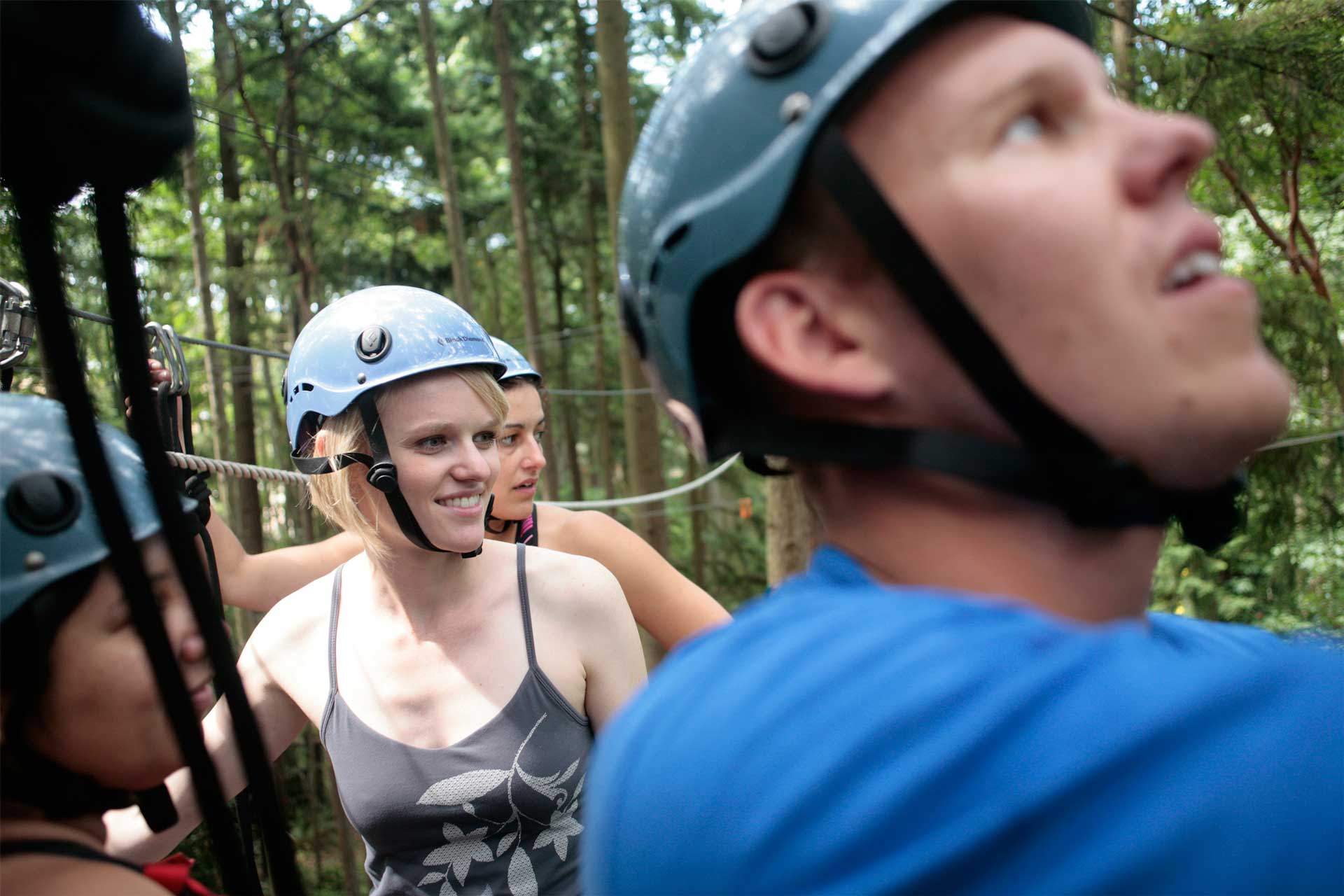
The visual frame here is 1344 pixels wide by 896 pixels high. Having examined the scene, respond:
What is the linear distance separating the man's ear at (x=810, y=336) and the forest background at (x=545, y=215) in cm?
316

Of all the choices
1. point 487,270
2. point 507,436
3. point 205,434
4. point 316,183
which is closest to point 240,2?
point 316,183

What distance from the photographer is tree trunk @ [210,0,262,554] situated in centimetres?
1343

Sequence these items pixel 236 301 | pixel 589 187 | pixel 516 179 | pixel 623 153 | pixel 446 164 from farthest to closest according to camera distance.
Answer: pixel 589 187
pixel 516 179
pixel 236 301
pixel 446 164
pixel 623 153

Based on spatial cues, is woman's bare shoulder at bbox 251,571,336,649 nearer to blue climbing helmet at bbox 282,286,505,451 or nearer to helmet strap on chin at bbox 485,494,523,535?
blue climbing helmet at bbox 282,286,505,451

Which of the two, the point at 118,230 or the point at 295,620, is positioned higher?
the point at 118,230

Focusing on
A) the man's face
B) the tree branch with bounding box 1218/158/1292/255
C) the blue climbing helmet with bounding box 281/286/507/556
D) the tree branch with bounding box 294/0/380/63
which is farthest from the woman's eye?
the tree branch with bounding box 294/0/380/63

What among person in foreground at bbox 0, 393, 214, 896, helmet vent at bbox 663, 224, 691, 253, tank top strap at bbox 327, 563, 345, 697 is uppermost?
Answer: helmet vent at bbox 663, 224, 691, 253

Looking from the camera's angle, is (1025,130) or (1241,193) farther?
(1241,193)

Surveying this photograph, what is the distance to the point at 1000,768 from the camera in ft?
2.53

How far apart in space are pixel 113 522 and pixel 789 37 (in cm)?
93

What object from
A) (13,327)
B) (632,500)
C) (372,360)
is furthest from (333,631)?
(632,500)

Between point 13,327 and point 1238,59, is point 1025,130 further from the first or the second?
point 1238,59

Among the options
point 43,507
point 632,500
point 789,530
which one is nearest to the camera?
point 43,507

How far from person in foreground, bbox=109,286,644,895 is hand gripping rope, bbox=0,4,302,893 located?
1.28m
